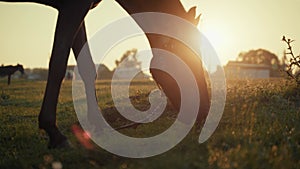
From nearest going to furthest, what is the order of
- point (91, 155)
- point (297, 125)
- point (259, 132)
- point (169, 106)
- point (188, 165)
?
point (188, 165) < point (91, 155) < point (259, 132) < point (297, 125) < point (169, 106)

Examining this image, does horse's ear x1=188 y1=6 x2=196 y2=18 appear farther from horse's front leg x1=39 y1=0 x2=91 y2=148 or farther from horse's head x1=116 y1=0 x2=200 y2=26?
horse's front leg x1=39 y1=0 x2=91 y2=148

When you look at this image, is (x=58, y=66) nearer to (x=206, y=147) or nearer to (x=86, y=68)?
(x=86, y=68)

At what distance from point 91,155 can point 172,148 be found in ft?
3.05

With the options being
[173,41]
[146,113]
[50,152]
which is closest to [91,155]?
[50,152]

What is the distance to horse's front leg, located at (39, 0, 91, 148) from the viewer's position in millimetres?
6117

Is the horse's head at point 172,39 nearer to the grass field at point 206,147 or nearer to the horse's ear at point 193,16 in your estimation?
the horse's ear at point 193,16

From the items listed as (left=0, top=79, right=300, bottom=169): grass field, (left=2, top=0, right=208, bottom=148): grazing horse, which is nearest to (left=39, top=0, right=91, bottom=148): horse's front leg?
(left=2, top=0, right=208, bottom=148): grazing horse

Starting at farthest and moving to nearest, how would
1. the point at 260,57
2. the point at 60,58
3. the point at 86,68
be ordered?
the point at 260,57 → the point at 86,68 → the point at 60,58

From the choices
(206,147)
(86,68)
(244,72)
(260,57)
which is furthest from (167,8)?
(260,57)

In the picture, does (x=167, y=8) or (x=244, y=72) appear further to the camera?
(x=244, y=72)

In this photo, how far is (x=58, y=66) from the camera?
6195 millimetres

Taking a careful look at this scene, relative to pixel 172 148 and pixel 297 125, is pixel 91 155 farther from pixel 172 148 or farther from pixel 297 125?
pixel 297 125

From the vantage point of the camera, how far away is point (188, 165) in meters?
4.48

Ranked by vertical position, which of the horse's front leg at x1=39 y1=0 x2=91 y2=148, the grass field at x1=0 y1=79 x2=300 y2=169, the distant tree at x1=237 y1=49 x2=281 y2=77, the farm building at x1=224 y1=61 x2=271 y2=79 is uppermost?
the distant tree at x1=237 y1=49 x2=281 y2=77
